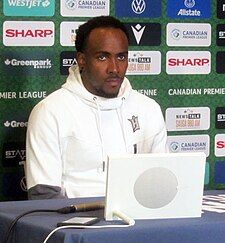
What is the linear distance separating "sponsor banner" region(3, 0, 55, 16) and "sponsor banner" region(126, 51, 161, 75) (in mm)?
470

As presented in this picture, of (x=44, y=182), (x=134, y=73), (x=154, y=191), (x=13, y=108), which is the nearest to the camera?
(x=154, y=191)

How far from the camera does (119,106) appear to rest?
329 centimetres

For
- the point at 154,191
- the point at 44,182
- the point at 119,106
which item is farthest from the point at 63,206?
the point at 119,106

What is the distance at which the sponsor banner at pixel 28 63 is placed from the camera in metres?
3.50

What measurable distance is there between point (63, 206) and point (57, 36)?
1.51 m

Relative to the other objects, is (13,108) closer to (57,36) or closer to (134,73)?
(57,36)

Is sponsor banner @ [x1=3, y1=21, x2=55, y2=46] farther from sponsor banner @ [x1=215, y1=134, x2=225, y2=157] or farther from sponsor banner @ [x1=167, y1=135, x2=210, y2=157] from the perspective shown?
sponsor banner @ [x1=215, y1=134, x2=225, y2=157]

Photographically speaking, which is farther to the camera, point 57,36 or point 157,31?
point 157,31

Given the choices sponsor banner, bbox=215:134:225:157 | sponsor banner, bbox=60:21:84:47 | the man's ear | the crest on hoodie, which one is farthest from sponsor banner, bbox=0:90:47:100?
sponsor banner, bbox=215:134:225:157

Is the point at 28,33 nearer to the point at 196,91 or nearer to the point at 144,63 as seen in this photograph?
the point at 144,63

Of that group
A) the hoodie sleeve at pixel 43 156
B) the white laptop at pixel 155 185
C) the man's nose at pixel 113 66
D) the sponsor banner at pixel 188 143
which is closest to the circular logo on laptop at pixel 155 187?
the white laptop at pixel 155 185

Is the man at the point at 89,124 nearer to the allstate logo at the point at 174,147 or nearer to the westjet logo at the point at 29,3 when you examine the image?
the westjet logo at the point at 29,3

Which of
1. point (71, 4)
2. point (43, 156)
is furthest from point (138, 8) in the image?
point (43, 156)

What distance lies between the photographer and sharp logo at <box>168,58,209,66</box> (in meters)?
3.87
